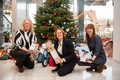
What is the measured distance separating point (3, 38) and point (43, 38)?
163cm

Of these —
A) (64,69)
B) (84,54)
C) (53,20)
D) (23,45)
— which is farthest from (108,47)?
(23,45)

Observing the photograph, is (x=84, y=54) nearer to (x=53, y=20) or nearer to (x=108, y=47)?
(x=53, y=20)

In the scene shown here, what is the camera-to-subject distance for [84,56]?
2105mm

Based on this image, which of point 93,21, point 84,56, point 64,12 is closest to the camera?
point 84,56

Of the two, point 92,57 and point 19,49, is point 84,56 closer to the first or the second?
point 92,57

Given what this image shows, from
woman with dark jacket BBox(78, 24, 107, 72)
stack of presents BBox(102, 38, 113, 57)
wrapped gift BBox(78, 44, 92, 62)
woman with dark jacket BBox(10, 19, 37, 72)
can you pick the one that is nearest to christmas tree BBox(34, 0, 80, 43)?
stack of presents BBox(102, 38, 113, 57)

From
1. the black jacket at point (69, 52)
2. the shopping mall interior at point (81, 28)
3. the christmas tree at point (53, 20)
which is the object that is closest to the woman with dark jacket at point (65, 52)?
the black jacket at point (69, 52)

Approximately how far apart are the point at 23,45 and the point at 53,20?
2.02 metres

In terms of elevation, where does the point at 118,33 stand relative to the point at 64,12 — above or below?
below

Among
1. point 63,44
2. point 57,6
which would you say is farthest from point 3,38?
point 63,44

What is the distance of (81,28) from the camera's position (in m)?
6.55

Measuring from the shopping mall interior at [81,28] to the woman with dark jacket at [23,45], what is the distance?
8.7 inches

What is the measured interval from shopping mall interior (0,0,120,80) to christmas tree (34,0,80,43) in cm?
13

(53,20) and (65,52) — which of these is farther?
(53,20)
